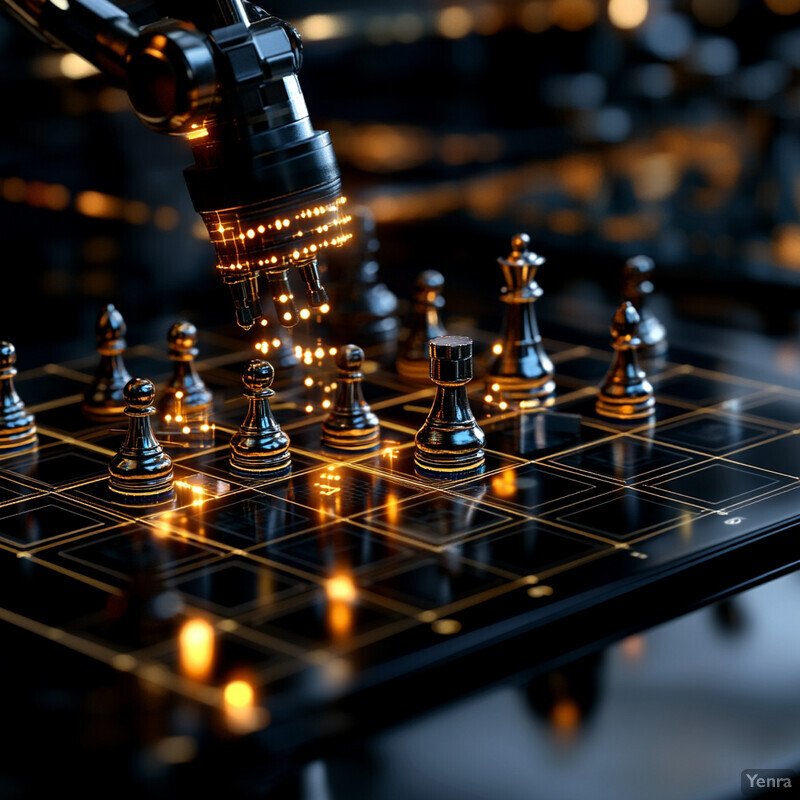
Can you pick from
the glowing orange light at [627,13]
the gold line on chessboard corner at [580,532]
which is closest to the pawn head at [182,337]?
the gold line on chessboard corner at [580,532]

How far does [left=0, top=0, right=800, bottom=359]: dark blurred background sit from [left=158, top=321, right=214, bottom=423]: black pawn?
1.27 ft

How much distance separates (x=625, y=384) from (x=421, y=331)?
34cm

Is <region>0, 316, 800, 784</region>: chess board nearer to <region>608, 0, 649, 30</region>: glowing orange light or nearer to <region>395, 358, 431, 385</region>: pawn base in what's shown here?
<region>395, 358, 431, 385</region>: pawn base

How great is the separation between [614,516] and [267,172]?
0.48 metres

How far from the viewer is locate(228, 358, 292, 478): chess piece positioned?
5.20ft

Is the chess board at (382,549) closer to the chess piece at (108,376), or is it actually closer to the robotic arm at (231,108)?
the chess piece at (108,376)

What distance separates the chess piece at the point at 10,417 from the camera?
5.51 feet

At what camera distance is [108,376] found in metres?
1.84

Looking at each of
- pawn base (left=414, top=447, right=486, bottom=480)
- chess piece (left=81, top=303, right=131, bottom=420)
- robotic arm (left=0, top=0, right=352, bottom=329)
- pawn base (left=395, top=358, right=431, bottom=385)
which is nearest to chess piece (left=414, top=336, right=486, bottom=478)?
pawn base (left=414, top=447, right=486, bottom=480)

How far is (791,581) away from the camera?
1.36 meters

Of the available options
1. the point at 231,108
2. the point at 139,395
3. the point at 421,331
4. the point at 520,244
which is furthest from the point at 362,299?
the point at 231,108

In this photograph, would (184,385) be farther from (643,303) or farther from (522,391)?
(643,303)

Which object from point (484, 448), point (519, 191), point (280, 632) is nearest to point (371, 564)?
point (280, 632)

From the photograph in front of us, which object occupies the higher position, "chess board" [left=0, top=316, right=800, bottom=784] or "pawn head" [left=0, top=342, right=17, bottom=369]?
"pawn head" [left=0, top=342, right=17, bottom=369]
